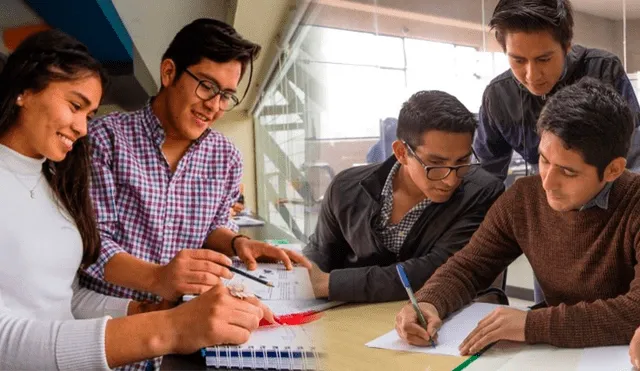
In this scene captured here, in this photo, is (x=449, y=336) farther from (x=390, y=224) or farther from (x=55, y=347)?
(x=55, y=347)

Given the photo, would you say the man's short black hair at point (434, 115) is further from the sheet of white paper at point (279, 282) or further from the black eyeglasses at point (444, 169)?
the sheet of white paper at point (279, 282)

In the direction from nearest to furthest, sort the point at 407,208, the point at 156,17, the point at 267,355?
the point at 267,355 < the point at 407,208 < the point at 156,17

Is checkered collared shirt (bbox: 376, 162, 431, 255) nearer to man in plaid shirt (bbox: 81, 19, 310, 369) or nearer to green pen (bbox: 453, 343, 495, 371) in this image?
man in plaid shirt (bbox: 81, 19, 310, 369)

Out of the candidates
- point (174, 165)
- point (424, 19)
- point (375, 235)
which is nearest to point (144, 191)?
point (174, 165)

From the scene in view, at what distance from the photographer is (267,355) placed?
49cm

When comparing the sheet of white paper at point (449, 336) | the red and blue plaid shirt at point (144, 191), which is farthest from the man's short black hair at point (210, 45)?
the sheet of white paper at point (449, 336)

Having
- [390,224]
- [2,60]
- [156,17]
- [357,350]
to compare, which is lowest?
[357,350]

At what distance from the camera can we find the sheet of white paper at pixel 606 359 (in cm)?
54

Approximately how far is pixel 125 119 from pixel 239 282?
34 centimetres

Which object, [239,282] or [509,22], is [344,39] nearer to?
[509,22]

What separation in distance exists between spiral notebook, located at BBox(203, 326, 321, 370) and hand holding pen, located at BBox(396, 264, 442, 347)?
0.57 ft

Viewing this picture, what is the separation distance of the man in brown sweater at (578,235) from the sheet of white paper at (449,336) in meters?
0.01

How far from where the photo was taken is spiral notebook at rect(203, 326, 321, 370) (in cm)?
49

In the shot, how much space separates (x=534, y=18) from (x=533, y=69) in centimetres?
5
